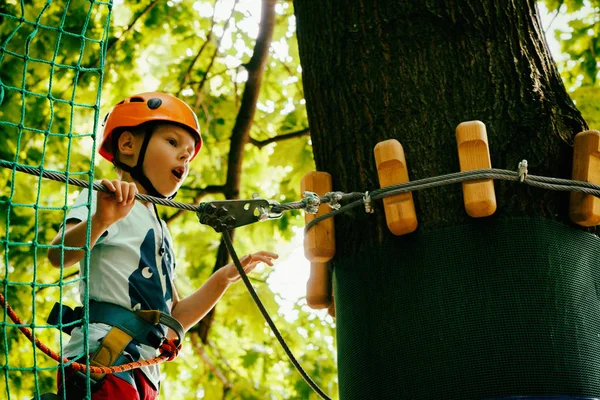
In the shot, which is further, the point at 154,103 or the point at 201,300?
the point at 154,103

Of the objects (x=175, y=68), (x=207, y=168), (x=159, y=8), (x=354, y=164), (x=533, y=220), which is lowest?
(x=533, y=220)

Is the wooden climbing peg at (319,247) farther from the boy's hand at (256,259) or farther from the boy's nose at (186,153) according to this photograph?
the boy's nose at (186,153)

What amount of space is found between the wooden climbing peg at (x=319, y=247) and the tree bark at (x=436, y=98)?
4cm

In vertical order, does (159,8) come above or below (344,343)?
above

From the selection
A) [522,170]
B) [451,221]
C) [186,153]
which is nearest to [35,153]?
[186,153]

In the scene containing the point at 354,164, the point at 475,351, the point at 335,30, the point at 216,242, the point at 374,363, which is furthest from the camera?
the point at 216,242

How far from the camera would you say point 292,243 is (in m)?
6.19

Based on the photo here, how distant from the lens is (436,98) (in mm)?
2445

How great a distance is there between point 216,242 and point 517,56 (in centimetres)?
386

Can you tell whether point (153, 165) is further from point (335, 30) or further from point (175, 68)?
point (175, 68)

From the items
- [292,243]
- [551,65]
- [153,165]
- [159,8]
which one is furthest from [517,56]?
[159,8]

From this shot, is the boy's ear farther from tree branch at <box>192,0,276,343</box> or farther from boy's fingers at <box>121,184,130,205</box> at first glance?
tree branch at <box>192,0,276,343</box>

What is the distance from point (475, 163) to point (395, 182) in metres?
0.25

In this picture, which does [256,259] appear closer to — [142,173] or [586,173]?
[142,173]
